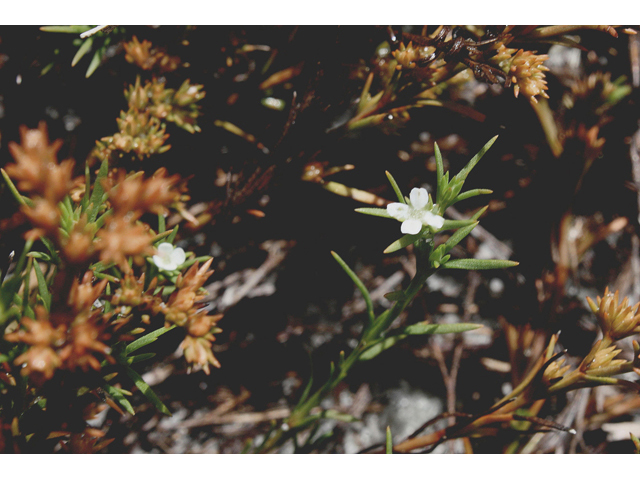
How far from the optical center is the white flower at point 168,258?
1.20m

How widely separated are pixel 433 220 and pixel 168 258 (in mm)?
753

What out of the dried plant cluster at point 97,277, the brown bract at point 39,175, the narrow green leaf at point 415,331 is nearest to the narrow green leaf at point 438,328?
the narrow green leaf at point 415,331

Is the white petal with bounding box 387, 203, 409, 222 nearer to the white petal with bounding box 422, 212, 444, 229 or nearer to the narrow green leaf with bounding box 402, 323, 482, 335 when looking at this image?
the white petal with bounding box 422, 212, 444, 229

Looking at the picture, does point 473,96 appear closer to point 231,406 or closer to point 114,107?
point 114,107

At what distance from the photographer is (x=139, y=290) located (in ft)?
3.70

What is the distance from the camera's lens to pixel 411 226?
109cm

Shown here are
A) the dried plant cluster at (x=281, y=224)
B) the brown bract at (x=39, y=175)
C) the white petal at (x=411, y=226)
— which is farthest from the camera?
the white petal at (x=411, y=226)

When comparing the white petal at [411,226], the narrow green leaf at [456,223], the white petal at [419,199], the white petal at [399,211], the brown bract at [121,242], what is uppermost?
the brown bract at [121,242]

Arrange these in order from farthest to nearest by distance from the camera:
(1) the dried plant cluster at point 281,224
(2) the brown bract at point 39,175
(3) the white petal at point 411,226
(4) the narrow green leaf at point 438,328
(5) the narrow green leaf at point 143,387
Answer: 1. (4) the narrow green leaf at point 438,328
2. (5) the narrow green leaf at point 143,387
3. (3) the white petal at point 411,226
4. (1) the dried plant cluster at point 281,224
5. (2) the brown bract at point 39,175

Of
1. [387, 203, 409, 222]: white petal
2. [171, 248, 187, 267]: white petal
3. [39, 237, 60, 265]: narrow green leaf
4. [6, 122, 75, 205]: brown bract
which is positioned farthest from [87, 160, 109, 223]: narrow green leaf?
[387, 203, 409, 222]: white petal

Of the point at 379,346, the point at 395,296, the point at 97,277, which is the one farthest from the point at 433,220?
the point at 97,277

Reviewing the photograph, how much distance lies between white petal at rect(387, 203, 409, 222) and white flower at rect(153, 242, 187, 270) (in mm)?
621

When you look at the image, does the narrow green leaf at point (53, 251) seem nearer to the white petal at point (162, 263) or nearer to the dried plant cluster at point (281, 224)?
the dried plant cluster at point (281, 224)

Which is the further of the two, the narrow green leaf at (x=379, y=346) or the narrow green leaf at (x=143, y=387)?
the narrow green leaf at (x=379, y=346)
